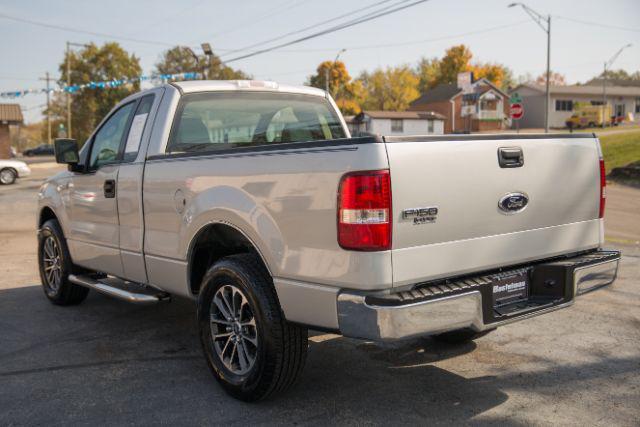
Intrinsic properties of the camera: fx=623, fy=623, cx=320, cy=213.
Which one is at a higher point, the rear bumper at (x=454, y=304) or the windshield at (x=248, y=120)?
the windshield at (x=248, y=120)

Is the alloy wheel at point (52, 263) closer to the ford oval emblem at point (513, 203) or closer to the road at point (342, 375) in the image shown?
the road at point (342, 375)

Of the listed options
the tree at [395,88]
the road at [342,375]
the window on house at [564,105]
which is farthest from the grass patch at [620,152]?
the tree at [395,88]

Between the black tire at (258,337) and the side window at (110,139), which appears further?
the side window at (110,139)

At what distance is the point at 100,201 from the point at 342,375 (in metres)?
2.55

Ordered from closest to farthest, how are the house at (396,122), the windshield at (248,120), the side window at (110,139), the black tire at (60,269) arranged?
the windshield at (248,120) → the side window at (110,139) → the black tire at (60,269) → the house at (396,122)

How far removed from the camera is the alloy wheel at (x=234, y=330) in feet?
12.4

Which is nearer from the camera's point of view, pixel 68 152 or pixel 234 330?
pixel 234 330

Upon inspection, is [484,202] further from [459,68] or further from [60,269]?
[459,68]

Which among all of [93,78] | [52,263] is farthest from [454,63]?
[52,263]

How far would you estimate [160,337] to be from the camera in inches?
206

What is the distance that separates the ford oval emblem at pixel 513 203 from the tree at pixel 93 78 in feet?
258

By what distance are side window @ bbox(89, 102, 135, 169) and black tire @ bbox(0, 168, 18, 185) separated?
2473 centimetres

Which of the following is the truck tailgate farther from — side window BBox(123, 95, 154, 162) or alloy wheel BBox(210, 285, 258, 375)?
side window BBox(123, 95, 154, 162)

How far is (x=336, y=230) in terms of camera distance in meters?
3.14
